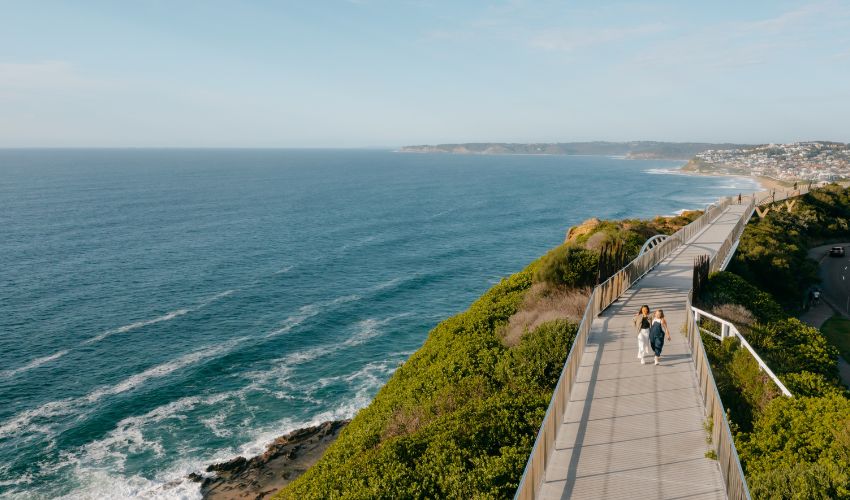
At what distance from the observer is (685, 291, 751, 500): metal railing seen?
8.02 m

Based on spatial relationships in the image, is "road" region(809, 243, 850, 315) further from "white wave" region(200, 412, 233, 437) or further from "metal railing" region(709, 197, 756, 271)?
"white wave" region(200, 412, 233, 437)

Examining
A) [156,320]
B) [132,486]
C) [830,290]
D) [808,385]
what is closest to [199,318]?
[156,320]

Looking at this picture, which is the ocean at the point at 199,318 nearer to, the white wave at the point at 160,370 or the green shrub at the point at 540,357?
the white wave at the point at 160,370

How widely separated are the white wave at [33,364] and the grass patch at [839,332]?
1726 inches

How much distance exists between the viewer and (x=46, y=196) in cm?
10294

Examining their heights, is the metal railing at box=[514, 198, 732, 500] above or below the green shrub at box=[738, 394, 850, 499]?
above

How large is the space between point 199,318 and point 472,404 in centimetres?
3089

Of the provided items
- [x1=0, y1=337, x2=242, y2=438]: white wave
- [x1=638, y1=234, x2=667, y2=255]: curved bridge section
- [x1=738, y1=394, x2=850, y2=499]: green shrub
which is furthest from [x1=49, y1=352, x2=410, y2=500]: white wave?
[x1=738, y1=394, x2=850, y2=499]: green shrub

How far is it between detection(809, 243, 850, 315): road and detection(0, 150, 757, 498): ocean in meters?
25.9

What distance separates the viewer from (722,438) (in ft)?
30.1

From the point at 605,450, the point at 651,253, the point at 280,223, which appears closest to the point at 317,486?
the point at 605,450

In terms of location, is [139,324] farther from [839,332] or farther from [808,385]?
[839,332]

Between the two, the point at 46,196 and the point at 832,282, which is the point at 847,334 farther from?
the point at 46,196

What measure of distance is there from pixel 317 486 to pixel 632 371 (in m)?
8.37
